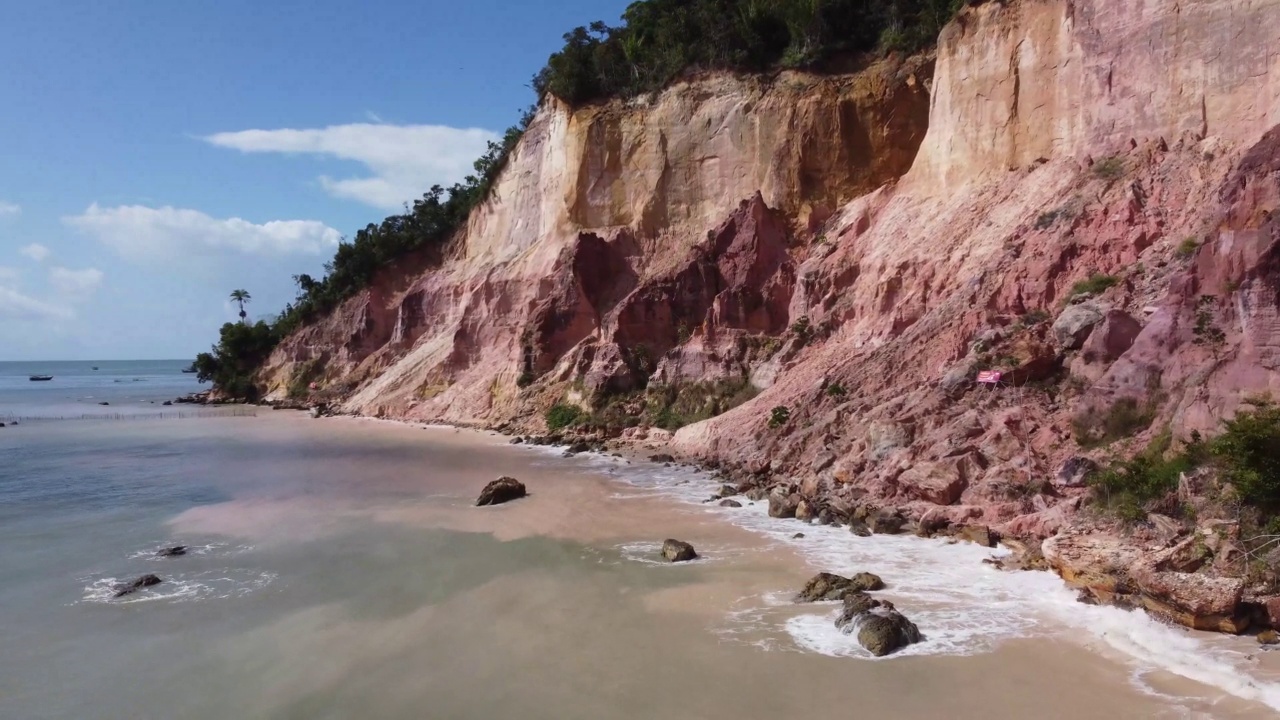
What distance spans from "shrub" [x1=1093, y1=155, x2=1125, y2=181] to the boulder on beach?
14.7 metres

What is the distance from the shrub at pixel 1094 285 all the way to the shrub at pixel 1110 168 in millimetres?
3308

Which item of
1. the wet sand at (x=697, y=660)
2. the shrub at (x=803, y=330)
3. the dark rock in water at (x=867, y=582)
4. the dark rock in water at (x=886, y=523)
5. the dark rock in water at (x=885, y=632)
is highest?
the shrub at (x=803, y=330)

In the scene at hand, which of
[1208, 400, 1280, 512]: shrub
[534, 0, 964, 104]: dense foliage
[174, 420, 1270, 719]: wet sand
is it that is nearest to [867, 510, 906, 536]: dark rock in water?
[174, 420, 1270, 719]: wet sand

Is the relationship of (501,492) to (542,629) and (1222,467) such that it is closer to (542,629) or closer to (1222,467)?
(542,629)

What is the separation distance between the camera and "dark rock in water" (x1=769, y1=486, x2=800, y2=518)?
16547 mm

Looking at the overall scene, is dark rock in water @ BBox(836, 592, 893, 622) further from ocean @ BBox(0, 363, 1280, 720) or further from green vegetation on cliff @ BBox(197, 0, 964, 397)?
green vegetation on cliff @ BBox(197, 0, 964, 397)

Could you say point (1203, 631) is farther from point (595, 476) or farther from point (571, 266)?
point (571, 266)

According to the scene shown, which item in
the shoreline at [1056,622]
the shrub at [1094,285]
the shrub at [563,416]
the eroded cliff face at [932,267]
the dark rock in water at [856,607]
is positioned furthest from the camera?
the shrub at [563,416]

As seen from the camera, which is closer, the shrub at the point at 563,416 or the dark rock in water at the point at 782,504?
the dark rock in water at the point at 782,504

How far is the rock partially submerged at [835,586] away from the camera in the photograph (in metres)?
11.2

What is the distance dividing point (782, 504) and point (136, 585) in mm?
11307

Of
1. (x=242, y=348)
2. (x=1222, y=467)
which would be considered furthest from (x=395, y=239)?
(x=1222, y=467)

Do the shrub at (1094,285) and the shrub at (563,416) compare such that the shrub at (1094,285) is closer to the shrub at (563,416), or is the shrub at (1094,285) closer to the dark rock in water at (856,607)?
the dark rock in water at (856,607)

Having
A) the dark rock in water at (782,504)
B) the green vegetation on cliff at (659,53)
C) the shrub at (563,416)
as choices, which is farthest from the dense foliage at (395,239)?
the dark rock in water at (782,504)
